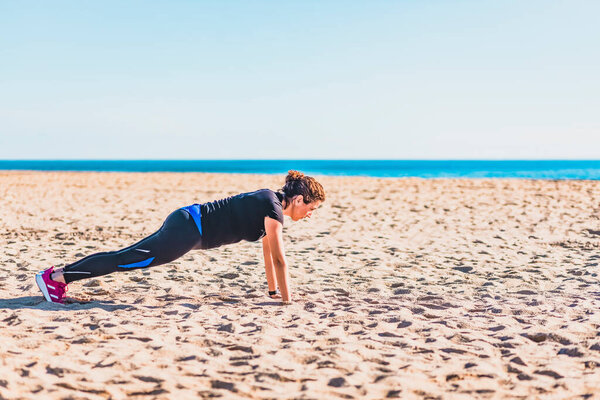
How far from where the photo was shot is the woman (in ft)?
13.5

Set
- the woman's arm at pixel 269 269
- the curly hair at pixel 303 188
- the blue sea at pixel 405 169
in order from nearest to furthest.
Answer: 1. the curly hair at pixel 303 188
2. the woman's arm at pixel 269 269
3. the blue sea at pixel 405 169

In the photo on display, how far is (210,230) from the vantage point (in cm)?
415

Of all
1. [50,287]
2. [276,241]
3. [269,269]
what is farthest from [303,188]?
[50,287]

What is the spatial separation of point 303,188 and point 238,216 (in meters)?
0.57

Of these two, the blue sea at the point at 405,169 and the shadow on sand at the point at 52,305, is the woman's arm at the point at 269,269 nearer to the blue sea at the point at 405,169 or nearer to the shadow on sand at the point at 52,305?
the shadow on sand at the point at 52,305

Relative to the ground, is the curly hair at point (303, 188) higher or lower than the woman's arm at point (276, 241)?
higher

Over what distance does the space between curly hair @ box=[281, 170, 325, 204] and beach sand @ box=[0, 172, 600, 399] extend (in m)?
0.93

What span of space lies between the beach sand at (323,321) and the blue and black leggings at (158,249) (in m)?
0.38

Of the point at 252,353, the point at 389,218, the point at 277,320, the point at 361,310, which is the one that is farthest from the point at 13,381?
the point at 389,218

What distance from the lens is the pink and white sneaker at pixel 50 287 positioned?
14.1 feet

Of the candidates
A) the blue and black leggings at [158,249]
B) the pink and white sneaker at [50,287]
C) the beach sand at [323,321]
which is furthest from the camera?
the pink and white sneaker at [50,287]

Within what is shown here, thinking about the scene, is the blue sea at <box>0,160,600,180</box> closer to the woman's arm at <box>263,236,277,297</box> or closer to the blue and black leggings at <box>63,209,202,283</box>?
the woman's arm at <box>263,236,277,297</box>

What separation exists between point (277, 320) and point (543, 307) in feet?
7.49

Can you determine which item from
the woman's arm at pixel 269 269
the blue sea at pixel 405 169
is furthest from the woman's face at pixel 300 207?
the blue sea at pixel 405 169
